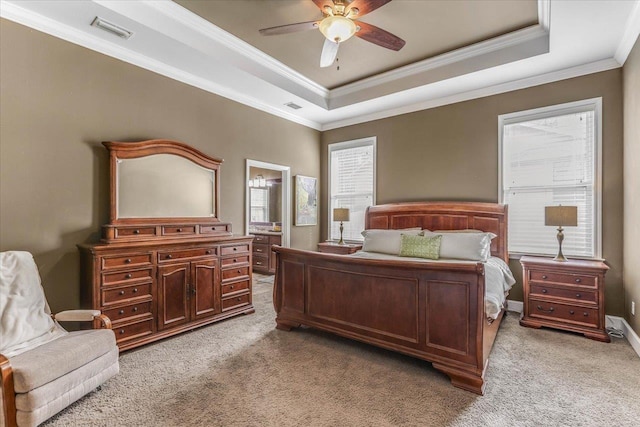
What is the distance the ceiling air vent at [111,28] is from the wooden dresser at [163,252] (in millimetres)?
1051

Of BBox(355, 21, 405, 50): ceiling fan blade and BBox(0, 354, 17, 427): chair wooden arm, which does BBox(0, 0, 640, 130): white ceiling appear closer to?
BBox(355, 21, 405, 50): ceiling fan blade

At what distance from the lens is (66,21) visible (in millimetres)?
2836

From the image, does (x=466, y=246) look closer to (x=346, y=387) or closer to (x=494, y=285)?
(x=494, y=285)

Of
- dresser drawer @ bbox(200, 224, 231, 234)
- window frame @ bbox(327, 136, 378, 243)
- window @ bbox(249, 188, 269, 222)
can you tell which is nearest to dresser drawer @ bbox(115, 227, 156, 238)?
dresser drawer @ bbox(200, 224, 231, 234)

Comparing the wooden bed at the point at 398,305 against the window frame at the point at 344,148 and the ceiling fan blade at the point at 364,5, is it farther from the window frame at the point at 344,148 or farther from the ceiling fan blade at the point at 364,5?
the window frame at the point at 344,148

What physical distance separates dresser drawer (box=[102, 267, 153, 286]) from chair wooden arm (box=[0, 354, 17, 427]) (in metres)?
1.07

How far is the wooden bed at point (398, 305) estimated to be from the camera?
2291mm

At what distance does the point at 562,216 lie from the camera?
11.1 ft

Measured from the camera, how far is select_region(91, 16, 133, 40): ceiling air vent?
9.30 feet

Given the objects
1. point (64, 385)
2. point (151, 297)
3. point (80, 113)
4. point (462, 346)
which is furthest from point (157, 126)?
point (462, 346)

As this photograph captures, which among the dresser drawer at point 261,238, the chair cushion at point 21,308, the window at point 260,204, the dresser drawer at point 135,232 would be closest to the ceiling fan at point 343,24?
the dresser drawer at point 135,232

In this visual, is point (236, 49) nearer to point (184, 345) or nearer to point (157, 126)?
point (157, 126)

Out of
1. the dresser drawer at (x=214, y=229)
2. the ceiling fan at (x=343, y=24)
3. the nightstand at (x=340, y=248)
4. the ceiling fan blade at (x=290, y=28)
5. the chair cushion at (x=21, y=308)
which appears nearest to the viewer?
the chair cushion at (x=21, y=308)

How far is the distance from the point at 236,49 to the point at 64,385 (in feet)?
11.7
